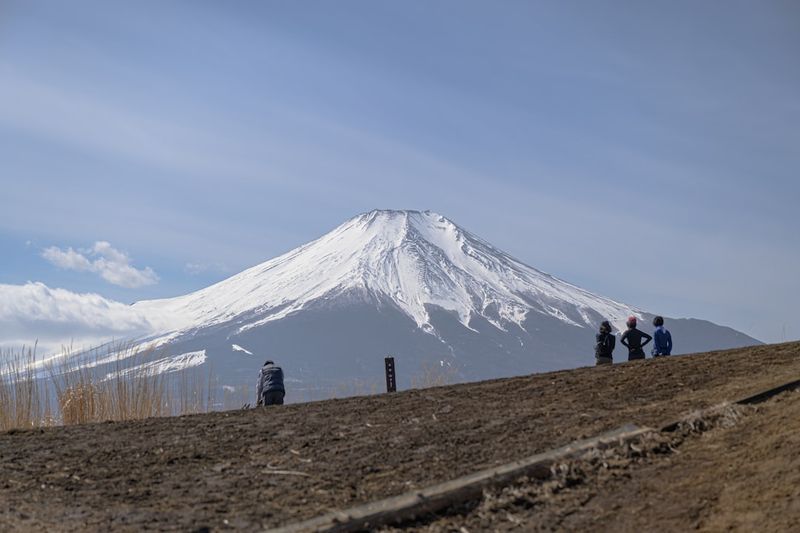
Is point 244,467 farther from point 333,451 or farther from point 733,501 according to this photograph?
point 733,501

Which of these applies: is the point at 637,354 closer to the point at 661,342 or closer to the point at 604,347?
the point at 661,342

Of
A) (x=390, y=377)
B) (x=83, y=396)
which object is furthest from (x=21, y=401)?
(x=390, y=377)

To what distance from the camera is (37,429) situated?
27.8 ft

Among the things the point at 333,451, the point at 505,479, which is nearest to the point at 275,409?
the point at 333,451

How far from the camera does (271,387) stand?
12.0m

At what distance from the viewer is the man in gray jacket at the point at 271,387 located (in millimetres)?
12039

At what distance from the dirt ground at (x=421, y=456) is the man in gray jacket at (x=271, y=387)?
3453mm

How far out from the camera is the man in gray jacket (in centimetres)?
1204

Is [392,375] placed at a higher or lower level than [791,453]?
higher

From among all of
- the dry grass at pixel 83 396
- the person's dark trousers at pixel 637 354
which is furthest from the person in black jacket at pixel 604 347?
the dry grass at pixel 83 396

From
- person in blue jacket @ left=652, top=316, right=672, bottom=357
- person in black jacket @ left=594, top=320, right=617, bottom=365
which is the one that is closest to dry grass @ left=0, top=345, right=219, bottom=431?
person in black jacket @ left=594, top=320, right=617, bottom=365

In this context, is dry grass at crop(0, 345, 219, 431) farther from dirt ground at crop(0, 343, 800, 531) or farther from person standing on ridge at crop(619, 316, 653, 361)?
person standing on ridge at crop(619, 316, 653, 361)

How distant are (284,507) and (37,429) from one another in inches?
153

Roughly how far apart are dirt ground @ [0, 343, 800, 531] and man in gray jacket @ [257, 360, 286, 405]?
3.45m
